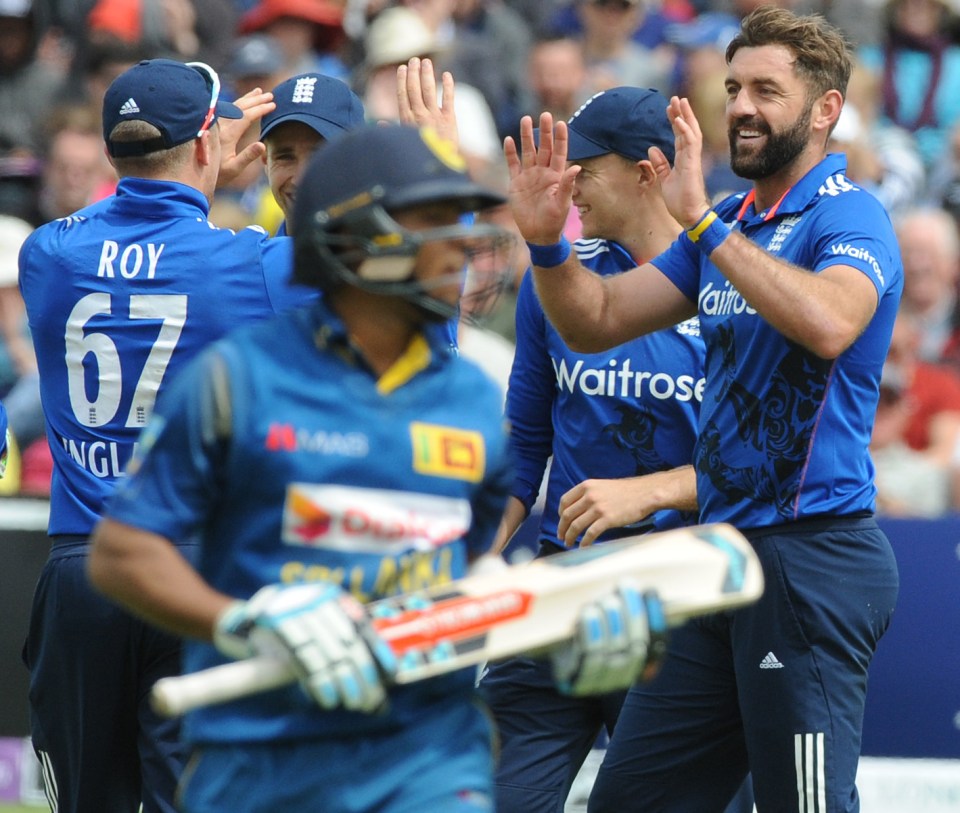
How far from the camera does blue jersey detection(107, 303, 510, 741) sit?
10.5 feet

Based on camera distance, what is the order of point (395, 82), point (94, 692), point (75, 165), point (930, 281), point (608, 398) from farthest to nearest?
point (395, 82) < point (75, 165) < point (930, 281) < point (608, 398) < point (94, 692)

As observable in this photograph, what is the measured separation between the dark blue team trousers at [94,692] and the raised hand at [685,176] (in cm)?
188

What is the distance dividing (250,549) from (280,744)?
368 millimetres

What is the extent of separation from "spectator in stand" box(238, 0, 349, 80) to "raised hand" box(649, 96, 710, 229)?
6.92m

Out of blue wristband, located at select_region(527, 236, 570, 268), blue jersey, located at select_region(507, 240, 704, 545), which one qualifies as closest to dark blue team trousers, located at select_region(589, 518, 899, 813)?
blue jersey, located at select_region(507, 240, 704, 545)

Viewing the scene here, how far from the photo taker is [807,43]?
502 centimetres

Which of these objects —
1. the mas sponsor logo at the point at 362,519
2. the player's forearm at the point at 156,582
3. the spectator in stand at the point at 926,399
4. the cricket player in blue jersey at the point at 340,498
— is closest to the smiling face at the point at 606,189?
the cricket player in blue jersey at the point at 340,498

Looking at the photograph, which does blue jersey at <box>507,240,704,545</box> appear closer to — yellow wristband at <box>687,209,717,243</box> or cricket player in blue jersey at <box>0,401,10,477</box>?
yellow wristband at <box>687,209,717,243</box>

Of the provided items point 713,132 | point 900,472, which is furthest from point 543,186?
point 713,132

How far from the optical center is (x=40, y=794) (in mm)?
7812

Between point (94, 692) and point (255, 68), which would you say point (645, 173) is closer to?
point (94, 692)

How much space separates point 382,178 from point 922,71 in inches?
353

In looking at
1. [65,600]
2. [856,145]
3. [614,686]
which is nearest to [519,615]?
[614,686]

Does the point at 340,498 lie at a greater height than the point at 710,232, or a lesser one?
lesser
